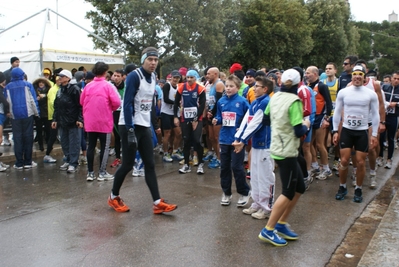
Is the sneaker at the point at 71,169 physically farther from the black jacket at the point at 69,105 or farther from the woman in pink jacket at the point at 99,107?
the woman in pink jacket at the point at 99,107

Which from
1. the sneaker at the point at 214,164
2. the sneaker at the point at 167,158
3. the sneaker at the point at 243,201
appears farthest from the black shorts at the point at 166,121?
the sneaker at the point at 243,201

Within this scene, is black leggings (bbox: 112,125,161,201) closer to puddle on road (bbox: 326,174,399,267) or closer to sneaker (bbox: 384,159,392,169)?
puddle on road (bbox: 326,174,399,267)

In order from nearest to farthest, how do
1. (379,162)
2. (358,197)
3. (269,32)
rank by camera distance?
1. (358,197)
2. (379,162)
3. (269,32)

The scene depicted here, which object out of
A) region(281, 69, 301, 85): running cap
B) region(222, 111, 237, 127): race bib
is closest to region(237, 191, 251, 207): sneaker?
region(222, 111, 237, 127): race bib

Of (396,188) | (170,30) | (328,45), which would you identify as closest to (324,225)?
(396,188)

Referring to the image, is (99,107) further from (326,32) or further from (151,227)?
(326,32)

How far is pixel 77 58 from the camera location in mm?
14266

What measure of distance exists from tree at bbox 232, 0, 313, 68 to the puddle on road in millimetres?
29520

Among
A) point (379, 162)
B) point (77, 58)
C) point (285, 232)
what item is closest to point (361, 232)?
point (285, 232)

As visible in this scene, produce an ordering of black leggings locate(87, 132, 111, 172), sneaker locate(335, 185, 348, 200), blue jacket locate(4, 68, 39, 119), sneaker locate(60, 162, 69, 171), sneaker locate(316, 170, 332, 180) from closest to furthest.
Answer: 1. sneaker locate(335, 185, 348, 200)
2. black leggings locate(87, 132, 111, 172)
3. sneaker locate(316, 170, 332, 180)
4. blue jacket locate(4, 68, 39, 119)
5. sneaker locate(60, 162, 69, 171)

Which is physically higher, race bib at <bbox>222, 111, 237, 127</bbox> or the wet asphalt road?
race bib at <bbox>222, 111, 237, 127</bbox>

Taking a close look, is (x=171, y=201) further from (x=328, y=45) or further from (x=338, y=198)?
(x=328, y=45)

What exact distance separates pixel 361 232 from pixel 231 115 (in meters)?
2.38

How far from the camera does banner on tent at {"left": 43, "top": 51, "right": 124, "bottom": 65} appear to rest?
13261mm
